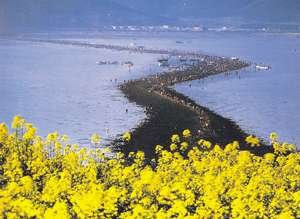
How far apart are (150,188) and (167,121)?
58391 millimetres

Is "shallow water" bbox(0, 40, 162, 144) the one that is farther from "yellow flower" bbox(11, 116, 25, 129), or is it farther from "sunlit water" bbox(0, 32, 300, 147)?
"yellow flower" bbox(11, 116, 25, 129)

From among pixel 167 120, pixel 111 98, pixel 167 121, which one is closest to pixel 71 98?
pixel 111 98

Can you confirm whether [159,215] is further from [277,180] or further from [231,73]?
[231,73]

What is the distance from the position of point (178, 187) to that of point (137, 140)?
47405mm

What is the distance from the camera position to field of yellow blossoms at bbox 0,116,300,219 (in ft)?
106

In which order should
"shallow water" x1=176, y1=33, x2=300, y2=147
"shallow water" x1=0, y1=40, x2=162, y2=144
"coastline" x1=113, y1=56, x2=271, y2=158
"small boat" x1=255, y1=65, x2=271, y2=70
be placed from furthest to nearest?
"small boat" x1=255, y1=65, x2=271, y2=70 < "shallow water" x1=176, y1=33, x2=300, y2=147 < "shallow water" x1=0, y1=40, x2=162, y2=144 < "coastline" x1=113, y1=56, x2=271, y2=158

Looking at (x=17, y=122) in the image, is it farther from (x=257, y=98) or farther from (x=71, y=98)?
(x=257, y=98)

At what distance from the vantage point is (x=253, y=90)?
139250mm

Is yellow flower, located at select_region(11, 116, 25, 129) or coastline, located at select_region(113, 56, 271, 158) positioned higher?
yellow flower, located at select_region(11, 116, 25, 129)

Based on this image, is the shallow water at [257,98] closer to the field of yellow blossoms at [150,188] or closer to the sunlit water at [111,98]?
the sunlit water at [111,98]

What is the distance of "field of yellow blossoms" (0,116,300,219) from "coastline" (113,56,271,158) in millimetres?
28764

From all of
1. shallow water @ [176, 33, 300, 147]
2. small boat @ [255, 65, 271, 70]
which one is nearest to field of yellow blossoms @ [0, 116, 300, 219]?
shallow water @ [176, 33, 300, 147]

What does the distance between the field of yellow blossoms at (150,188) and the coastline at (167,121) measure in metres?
28.8

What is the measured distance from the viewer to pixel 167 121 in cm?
9719
